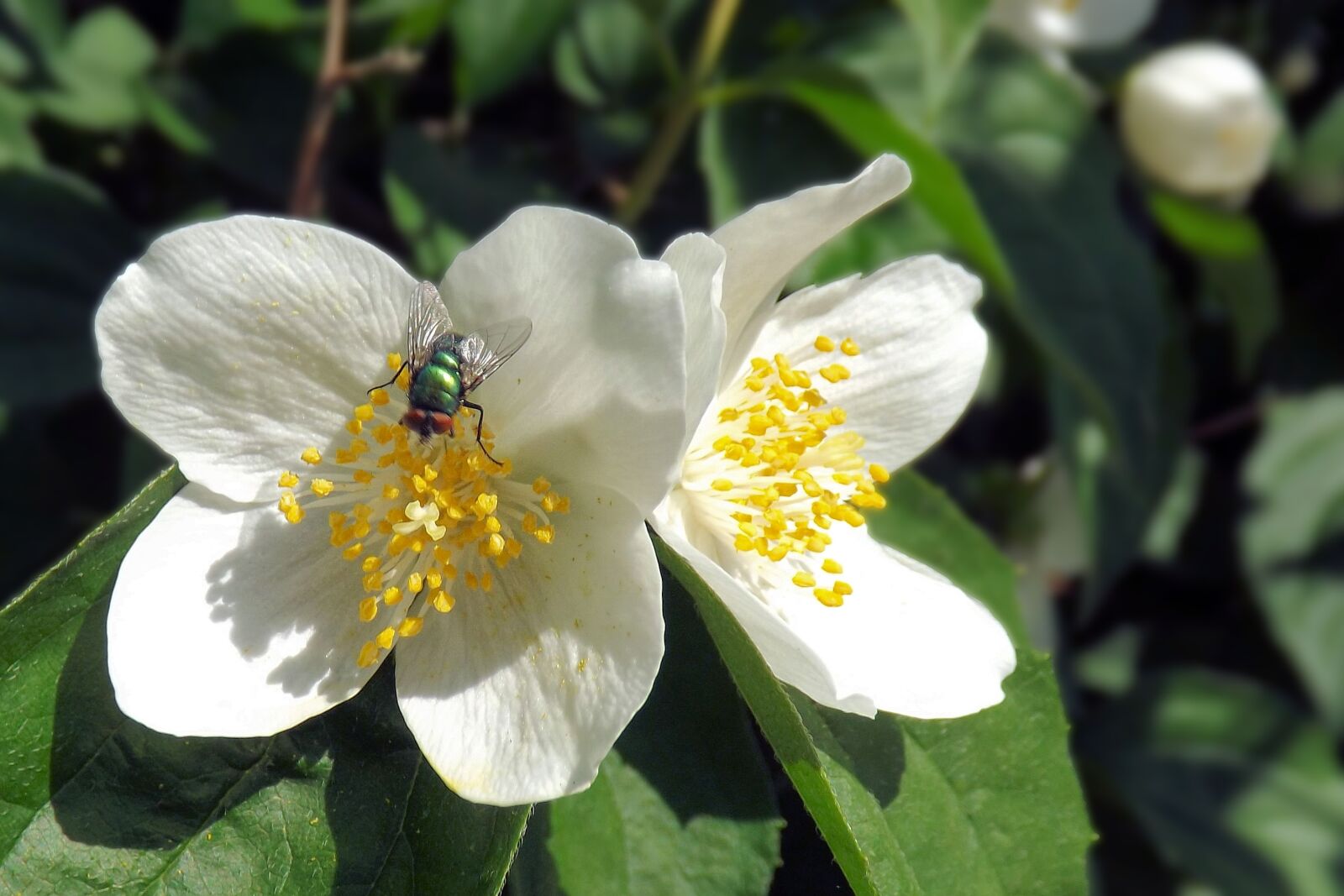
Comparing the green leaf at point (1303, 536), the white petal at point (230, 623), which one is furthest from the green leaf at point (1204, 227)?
the white petal at point (230, 623)

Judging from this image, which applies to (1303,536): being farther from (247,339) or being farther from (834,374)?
(247,339)

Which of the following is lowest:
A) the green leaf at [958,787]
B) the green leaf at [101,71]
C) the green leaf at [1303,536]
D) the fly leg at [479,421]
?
the green leaf at [1303,536]

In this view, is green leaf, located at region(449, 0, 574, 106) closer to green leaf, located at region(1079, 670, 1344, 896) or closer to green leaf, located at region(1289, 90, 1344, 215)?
green leaf, located at region(1289, 90, 1344, 215)

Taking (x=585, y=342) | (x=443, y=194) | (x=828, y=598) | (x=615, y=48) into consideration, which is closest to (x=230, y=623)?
(x=585, y=342)

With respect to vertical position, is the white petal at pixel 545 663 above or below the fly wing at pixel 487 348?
below

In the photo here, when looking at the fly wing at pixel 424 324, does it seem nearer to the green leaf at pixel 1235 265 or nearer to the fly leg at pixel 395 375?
the fly leg at pixel 395 375

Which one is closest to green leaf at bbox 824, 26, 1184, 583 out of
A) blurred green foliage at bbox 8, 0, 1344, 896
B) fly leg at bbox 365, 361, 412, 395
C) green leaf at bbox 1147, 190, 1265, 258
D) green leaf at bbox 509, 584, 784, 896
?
blurred green foliage at bbox 8, 0, 1344, 896
